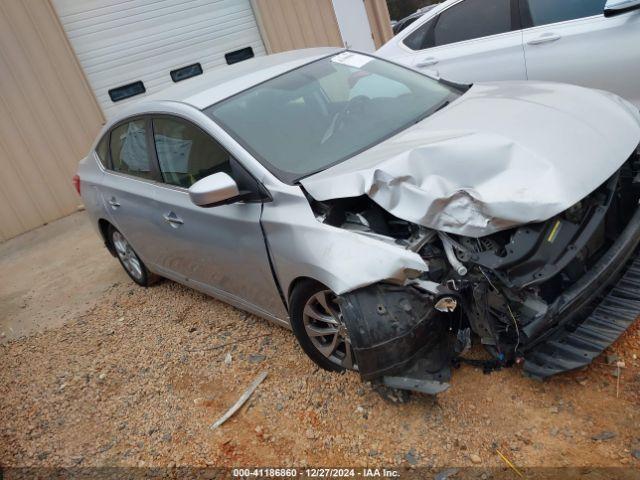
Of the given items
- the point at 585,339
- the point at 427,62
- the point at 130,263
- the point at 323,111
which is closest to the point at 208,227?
the point at 323,111

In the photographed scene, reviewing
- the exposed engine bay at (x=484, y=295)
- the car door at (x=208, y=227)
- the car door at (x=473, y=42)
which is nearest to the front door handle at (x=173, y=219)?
the car door at (x=208, y=227)

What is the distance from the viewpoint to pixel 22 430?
3525 millimetres

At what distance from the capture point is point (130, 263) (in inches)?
198

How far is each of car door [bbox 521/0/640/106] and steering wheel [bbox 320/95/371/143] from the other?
200cm

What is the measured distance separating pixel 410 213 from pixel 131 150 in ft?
8.34

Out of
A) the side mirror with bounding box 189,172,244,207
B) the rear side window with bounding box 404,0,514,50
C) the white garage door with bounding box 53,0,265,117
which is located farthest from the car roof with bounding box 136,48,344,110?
the white garage door with bounding box 53,0,265,117

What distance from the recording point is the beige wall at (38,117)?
7.42 metres

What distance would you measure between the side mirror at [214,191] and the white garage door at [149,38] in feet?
20.1

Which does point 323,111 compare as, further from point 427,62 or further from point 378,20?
point 378,20

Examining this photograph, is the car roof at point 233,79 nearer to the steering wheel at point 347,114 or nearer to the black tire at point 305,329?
the steering wheel at point 347,114

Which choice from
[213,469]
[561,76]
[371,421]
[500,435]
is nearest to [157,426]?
[213,469]

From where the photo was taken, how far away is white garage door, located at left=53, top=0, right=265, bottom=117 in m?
8.01

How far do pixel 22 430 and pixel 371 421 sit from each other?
2283 millimetres

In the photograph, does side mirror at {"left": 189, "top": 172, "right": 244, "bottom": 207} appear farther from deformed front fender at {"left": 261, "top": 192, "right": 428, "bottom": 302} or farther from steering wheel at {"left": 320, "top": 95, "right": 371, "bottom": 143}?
steering wheel at {"left": 320, "top": 95, "right": 371, "bottom": 143}
